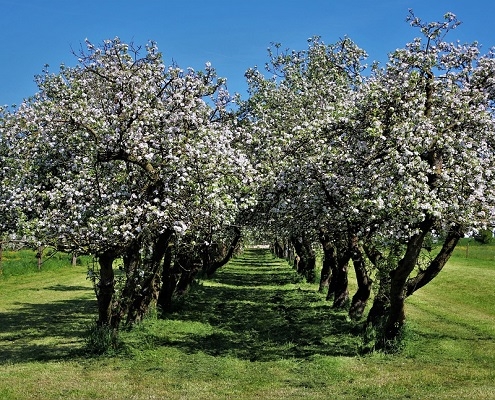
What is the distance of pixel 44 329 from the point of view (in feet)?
90.0

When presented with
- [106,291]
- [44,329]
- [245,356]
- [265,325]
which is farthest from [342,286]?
[44,329]

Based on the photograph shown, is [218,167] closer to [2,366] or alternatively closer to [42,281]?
[2,366]

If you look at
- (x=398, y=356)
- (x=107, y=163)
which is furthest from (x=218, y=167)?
(x=398, y=356)

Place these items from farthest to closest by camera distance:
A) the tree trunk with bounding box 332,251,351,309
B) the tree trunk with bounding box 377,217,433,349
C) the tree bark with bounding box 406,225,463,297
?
1. the tree trunk with bounding box 332,251,351,309
2. the tree bark with bounding box 406,225,463,297
3. the tree trunk with bounding box 377,217,433,349

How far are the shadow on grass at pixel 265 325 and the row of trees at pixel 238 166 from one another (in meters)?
2.94

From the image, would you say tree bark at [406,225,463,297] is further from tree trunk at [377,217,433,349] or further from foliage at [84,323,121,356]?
foliage at [84,323,121,356]

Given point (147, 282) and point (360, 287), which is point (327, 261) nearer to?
point (360, 287)

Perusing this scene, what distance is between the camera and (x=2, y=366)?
1911 cm

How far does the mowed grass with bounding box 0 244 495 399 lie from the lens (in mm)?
16047

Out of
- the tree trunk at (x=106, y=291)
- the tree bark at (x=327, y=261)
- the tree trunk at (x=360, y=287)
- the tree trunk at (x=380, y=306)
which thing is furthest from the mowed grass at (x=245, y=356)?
the tree bark at (x=327, y=261)

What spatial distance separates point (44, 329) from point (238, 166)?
13.8 meters

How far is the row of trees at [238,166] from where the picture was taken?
696 inches

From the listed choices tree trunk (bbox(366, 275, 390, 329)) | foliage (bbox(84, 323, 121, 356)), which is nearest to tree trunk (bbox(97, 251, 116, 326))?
foliage (bbox(84, 323, 121, 356))

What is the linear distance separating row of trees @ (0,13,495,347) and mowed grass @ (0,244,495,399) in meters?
2.32
